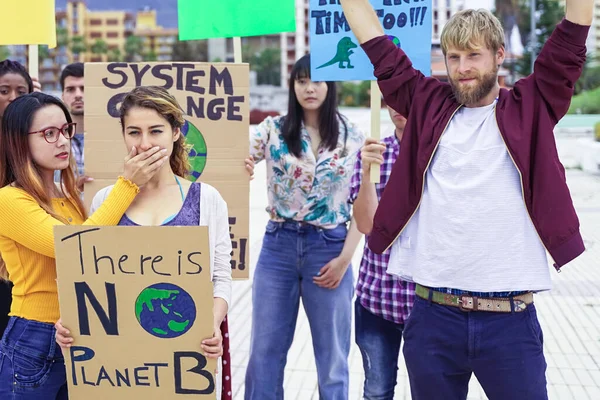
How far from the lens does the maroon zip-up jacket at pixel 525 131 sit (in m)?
2.32

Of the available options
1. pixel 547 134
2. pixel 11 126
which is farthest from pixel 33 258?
pixel 547 134

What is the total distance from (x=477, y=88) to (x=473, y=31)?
180 mm

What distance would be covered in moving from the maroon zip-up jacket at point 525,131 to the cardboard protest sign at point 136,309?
672 millimetres

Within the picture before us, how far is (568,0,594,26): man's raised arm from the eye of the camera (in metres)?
2.27

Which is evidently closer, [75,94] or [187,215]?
[187,215]

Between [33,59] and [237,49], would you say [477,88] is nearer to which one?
[237,49]

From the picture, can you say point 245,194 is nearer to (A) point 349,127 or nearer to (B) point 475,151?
(A) point 349,127

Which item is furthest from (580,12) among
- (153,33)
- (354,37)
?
(153,33)

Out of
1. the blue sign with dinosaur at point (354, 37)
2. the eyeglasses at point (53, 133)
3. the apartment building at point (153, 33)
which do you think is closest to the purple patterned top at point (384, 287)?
the blue sign with dinosaur at point (354, 37)

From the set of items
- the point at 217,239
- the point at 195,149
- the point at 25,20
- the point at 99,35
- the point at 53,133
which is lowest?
the point at 217,239

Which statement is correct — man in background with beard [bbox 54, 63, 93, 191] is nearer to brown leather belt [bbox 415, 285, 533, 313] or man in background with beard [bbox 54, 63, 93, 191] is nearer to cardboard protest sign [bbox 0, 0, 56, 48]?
cardboard protest sign [bbox 0, 0, 56, 48]

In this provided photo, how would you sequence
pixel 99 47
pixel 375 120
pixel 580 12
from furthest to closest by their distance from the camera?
→ pixel 99 47
pixel 375 120
pixel 580 12

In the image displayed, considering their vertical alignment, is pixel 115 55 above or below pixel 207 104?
above

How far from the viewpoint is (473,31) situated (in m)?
2.38
